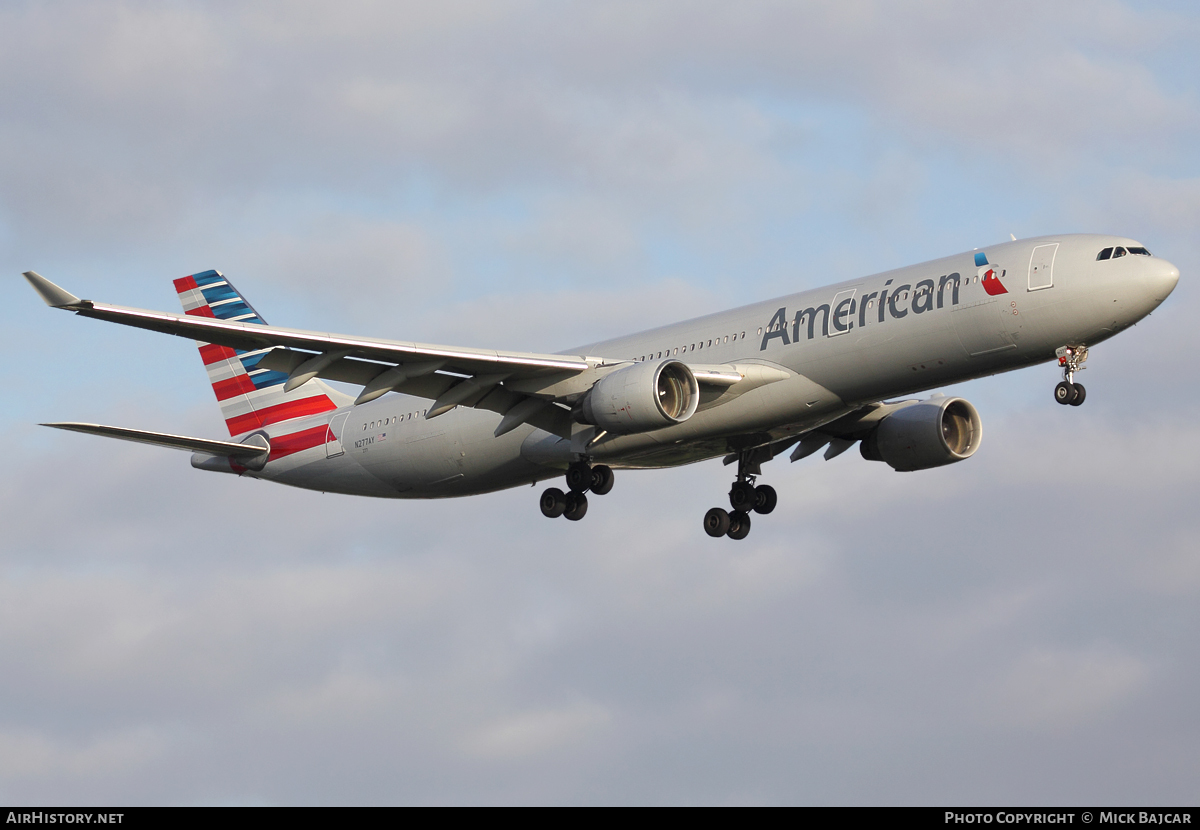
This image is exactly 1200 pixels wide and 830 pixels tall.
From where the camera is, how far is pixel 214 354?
49281 millimetres

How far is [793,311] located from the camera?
121 ft

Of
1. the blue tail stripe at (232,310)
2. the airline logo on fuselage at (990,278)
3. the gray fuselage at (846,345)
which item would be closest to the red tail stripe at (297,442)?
the gray fuselage at (846,345)

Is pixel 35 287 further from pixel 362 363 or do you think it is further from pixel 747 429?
pixel 747 429

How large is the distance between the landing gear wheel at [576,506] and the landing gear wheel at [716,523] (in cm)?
436

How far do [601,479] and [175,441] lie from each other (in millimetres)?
11466

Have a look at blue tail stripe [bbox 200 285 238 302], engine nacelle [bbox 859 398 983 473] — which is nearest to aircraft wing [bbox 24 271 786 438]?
engine nacelle [bbox 859 398 983 473]

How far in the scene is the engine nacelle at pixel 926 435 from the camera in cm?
4219

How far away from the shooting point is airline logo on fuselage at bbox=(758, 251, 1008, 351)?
114 feet

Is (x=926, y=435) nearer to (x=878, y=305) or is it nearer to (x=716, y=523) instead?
(x=716, y=523)

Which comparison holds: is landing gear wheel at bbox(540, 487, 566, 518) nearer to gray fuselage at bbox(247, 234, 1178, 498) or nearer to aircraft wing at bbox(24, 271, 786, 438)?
gray fuselage at bbox(247, 234, 1178, 498)

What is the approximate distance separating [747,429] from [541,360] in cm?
523

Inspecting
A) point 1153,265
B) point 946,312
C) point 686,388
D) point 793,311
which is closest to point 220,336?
point 686,388

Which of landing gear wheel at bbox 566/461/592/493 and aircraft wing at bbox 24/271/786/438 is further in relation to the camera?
landing gear wheel at bbox 566/461/592/493

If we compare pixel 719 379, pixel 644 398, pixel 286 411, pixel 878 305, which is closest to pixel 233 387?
pixel 286 411
